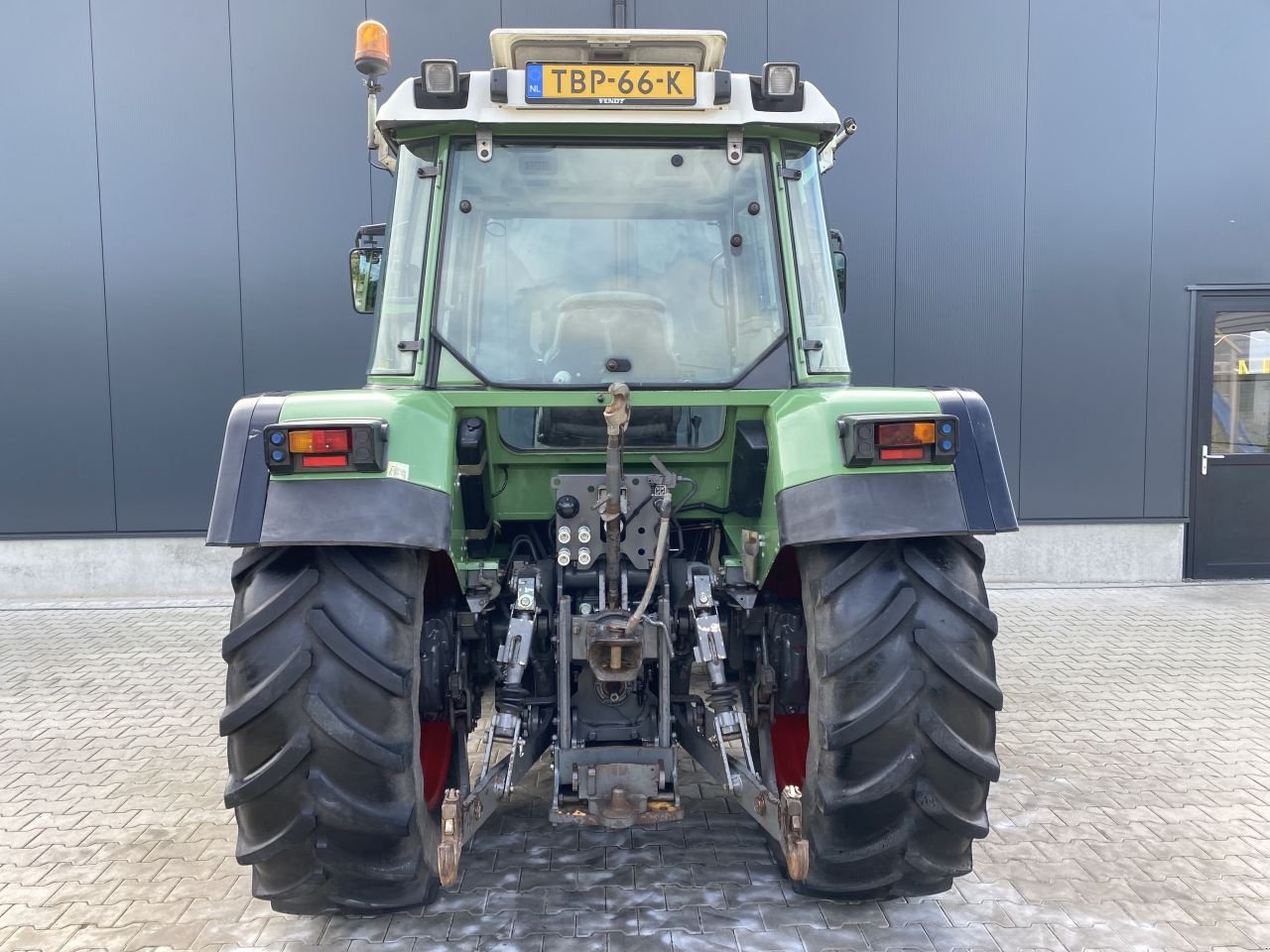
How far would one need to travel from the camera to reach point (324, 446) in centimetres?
240

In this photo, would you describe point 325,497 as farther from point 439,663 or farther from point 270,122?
point 270,122

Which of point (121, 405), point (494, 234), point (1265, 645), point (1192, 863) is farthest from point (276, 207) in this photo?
point (1265, 645)

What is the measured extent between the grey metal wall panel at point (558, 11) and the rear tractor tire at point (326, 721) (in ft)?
20.4

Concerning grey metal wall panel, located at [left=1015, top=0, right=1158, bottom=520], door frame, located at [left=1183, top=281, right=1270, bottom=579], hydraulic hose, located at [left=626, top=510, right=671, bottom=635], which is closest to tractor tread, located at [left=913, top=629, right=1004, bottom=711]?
hydraulic hose, located at [left=626, top=510, right=671, bottom=635]

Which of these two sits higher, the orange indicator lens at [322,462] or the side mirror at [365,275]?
the side mirror at [365,275]

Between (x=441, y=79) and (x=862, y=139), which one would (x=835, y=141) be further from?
(x=862, y=139)

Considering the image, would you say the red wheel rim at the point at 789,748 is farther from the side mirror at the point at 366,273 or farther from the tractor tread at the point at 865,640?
the side mirror at the point at 366,273

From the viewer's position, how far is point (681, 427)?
323cm

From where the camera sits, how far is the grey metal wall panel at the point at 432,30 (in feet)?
24.2

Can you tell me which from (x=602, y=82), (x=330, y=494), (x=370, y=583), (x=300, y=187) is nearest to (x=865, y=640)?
(x=370, y=583)

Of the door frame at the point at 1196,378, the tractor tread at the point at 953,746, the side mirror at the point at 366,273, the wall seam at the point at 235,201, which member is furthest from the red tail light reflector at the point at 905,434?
the door frame at the point at 1196,378

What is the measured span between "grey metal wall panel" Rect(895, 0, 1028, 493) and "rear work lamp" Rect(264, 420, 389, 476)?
242 inches

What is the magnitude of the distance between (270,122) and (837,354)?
6.12 m

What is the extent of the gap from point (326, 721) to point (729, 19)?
6.82 m
